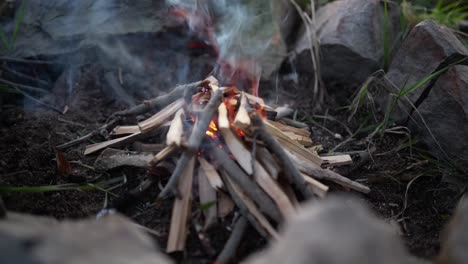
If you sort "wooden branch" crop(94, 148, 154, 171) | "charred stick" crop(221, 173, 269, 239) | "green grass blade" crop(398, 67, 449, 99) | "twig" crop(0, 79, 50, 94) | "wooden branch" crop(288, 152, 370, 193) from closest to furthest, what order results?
"charred stick" crop(221, 173, 269, 239) → "wooden branch" crop(288, 152, 370, 193) → "wooden branch" crop(94, 148, 154, 171) → "green grass blade" crop(398, 67, 449, 99) → "twig" crop(0, 79, 50, 94)

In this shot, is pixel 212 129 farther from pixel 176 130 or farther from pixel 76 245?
pixel 76 245

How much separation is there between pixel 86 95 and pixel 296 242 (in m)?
2.47

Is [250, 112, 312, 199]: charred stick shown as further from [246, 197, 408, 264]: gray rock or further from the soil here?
[246, 197, 408, 264]: gray rock

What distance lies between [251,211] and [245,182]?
0.50ft

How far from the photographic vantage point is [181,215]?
2.06m

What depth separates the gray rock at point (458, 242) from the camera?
1469mm

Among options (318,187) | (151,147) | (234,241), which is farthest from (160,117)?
(318,187)

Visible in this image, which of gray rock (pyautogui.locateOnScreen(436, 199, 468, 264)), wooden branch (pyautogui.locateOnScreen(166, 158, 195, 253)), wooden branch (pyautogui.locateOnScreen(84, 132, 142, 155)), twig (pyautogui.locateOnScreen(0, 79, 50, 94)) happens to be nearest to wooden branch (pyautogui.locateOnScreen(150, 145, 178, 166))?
wooden branch (pyautogui.locateOnScreen(166, 158, 195, 253))

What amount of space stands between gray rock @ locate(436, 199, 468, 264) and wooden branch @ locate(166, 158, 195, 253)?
113 centimetres

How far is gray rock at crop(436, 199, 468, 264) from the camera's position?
4.82 ft

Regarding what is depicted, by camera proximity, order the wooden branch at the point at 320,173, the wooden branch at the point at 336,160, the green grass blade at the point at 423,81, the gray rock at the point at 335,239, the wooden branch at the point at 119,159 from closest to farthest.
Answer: the gray rock at the point at 335,239, the wooden branch at the point at 320,173, the wooden branch at the point at 119,159, the wooden branch at the point at 336,160, the green grass blade at the point at 423,81

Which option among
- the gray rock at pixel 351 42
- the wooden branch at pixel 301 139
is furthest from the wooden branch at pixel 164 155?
the gray rock at pixel 351 42

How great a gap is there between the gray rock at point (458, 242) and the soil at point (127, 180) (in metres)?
0.60

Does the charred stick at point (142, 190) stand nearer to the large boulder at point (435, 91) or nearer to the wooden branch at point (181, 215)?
the wooden branch at point (181, 215)
